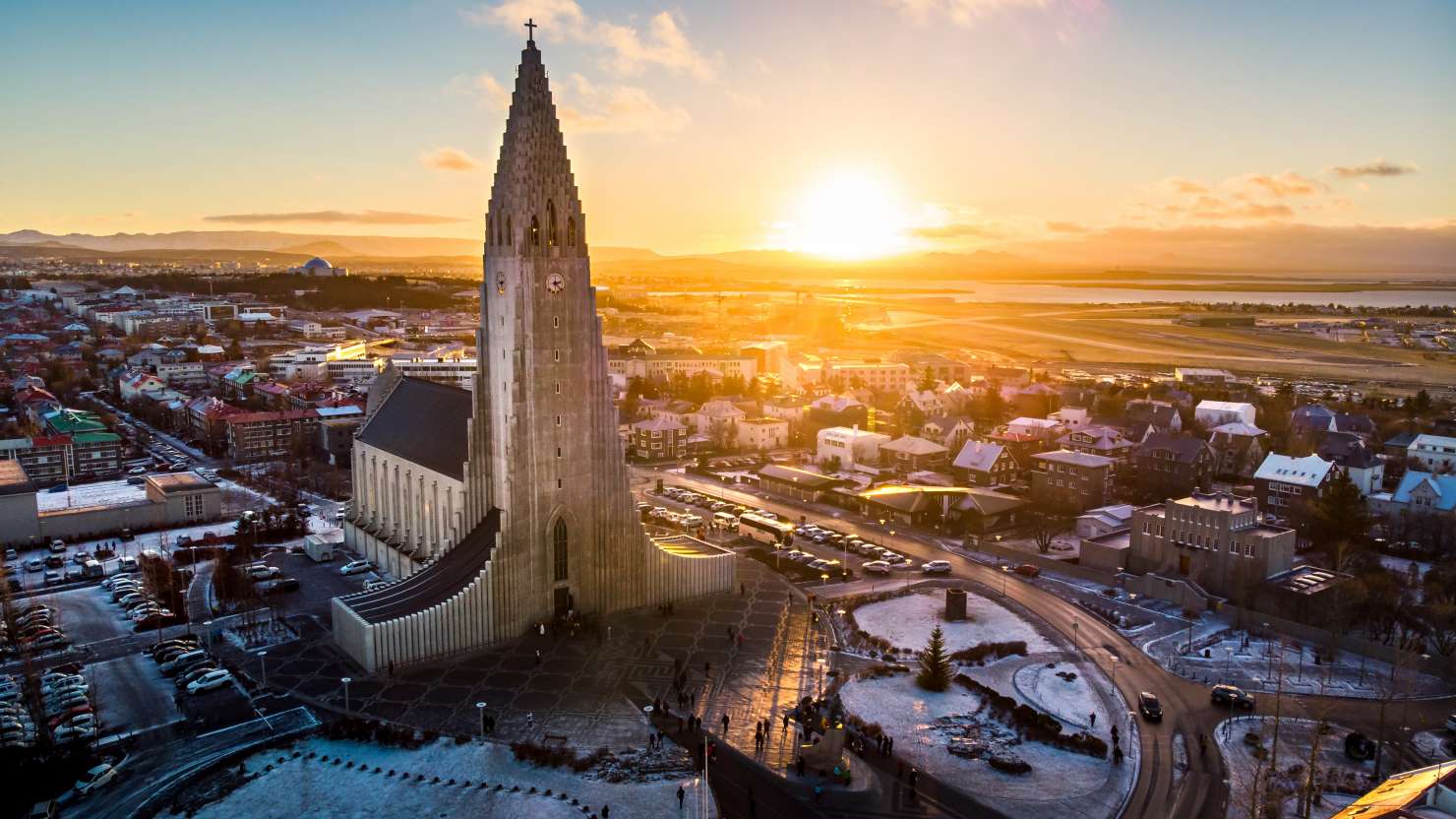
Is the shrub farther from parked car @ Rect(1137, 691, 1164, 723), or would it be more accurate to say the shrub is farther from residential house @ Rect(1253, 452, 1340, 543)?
residential house @ Rect(1253, 452, 1340, 543)

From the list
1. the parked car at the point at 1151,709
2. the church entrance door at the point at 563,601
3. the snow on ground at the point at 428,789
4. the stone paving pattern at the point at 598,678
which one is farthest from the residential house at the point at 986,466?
the snow on ground at the point at 428,789

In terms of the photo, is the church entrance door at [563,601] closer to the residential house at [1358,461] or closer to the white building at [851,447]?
the white building at [851,447]

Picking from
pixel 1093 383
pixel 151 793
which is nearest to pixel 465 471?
pixel 151 793

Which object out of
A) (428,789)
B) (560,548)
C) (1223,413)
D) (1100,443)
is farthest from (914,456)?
(428,789)

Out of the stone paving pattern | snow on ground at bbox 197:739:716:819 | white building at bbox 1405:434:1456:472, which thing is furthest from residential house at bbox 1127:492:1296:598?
snow on ground at bbox 197:739:716:819

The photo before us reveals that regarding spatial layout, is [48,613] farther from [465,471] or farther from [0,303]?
[0,303]

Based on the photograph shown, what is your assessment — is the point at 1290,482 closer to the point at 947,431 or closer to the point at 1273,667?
the point at 947,431
